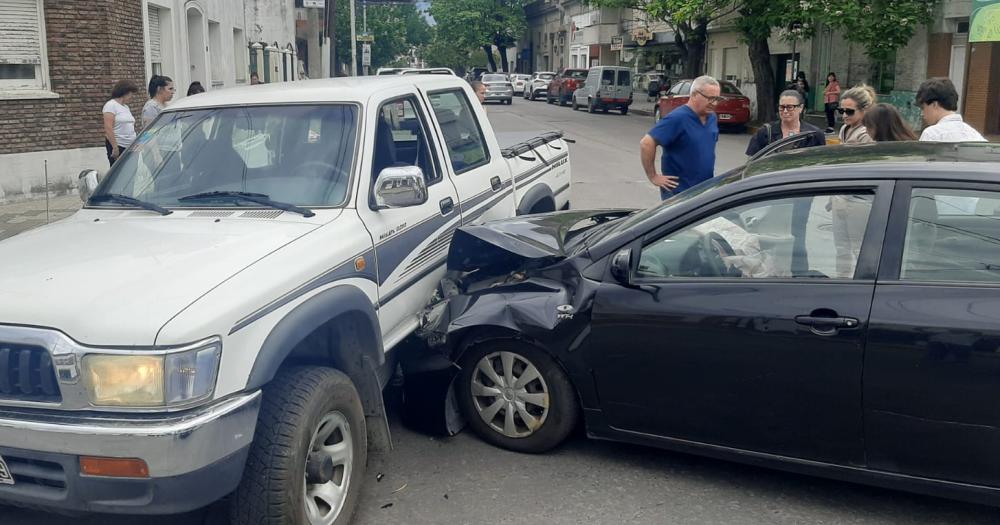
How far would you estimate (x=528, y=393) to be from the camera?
4.57 metres

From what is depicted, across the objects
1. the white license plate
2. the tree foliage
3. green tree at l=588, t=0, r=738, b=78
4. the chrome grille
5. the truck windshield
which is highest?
the tree foliage

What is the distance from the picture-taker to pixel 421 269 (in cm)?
504

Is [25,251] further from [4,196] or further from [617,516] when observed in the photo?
[4,196]

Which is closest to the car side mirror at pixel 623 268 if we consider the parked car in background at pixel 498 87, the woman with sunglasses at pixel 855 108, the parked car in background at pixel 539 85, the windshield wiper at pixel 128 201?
the windshield wiper at pixel 128 201

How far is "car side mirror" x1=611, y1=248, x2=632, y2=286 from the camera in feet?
13.9

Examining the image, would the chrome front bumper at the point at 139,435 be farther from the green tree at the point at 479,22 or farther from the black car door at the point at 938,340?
the green tree at the point at 479,22

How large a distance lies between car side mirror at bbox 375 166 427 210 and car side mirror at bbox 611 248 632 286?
1019mm

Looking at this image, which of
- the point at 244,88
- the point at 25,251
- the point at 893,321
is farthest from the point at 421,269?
the point at 893,321

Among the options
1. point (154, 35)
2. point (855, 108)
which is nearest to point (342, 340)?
point (855, 108)

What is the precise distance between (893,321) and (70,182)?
43.7 ft

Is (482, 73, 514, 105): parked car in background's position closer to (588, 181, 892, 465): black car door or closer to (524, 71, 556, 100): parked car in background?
(524, 71, 556, 100): parked car in background

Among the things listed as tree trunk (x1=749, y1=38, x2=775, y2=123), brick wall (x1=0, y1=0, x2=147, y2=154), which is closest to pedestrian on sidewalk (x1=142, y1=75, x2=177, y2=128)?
brick wall (x1=0, y1=0, x2=147, y2=154)

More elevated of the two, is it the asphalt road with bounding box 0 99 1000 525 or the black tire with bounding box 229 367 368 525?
the black tire with bounding box 229 367 368 525

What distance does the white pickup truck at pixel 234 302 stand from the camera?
10.1 ft
